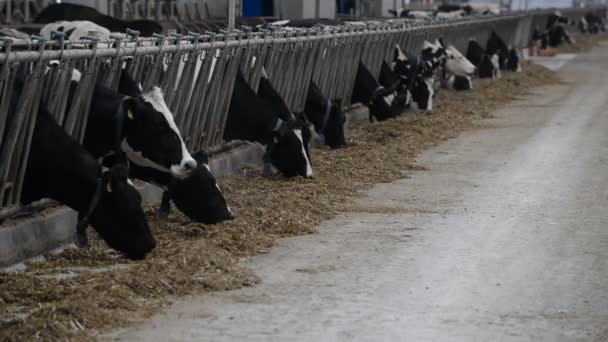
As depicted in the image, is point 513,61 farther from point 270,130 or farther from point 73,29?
point 270,130

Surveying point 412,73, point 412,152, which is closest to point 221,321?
point 412,152

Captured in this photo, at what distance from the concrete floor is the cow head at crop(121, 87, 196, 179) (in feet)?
3.09

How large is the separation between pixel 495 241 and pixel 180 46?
3483mm

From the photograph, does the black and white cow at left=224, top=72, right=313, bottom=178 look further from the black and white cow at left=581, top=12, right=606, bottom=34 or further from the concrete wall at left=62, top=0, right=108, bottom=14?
the black and white cow at left=581, top=12, right=606, bottom=34

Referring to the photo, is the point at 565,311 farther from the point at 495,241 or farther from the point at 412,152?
the point at 412,152

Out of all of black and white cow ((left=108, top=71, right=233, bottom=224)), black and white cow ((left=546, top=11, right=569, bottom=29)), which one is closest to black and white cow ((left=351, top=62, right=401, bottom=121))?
black and white cow ((left=108, top=71, right=233, bottom=224))

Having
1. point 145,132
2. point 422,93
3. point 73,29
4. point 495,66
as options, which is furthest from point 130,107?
point 495,66

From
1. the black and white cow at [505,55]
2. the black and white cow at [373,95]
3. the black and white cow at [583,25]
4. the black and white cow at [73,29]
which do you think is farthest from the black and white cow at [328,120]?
the black and white cow at [583,25]

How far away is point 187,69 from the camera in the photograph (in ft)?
39.5

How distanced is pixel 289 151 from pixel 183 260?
433 cm

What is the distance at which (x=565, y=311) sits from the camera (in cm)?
748

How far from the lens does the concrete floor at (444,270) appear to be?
7047mm

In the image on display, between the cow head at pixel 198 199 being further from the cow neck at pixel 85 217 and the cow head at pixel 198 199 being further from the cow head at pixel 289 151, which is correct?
the cow head at pixel 289 151

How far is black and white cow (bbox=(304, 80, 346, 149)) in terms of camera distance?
15094 millimetres
